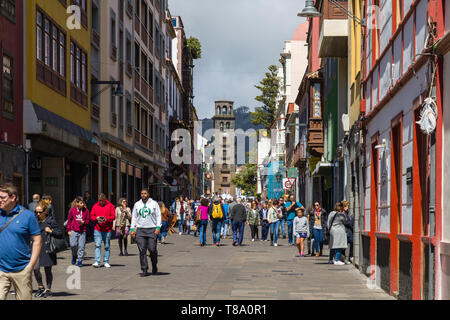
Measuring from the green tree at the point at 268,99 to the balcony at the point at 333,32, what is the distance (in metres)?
59.7

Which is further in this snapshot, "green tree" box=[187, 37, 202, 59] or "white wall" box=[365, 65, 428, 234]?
"green tree" box=[187, 37, 202, 59]

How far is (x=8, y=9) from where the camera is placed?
22.1 m

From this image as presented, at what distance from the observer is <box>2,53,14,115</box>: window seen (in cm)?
2189

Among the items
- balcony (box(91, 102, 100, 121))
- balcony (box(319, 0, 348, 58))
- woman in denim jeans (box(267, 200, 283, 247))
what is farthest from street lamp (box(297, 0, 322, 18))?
balcony (box(91, 102, 100, 121))

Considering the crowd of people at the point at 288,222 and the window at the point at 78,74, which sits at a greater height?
the window at the point at 78,74

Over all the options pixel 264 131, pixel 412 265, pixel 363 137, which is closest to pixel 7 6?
pixel 363 137

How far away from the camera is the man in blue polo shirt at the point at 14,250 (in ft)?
28.7

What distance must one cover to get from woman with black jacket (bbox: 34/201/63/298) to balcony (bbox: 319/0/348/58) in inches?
536

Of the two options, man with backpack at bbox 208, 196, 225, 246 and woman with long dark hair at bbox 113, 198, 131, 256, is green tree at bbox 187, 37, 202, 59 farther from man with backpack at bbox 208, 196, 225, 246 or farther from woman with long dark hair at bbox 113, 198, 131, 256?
woman with long dark hair at bbox 113, 198, 131, 256

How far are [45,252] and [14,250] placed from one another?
4.51 meters

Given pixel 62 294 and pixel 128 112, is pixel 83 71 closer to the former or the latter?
pixel 128 112

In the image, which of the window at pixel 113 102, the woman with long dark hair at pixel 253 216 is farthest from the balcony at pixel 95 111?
the woman with long dark hair at pixel 253 216

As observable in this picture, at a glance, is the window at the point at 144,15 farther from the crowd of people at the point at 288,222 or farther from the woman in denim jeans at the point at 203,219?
the woman in denim jeans at the point at 203,219
